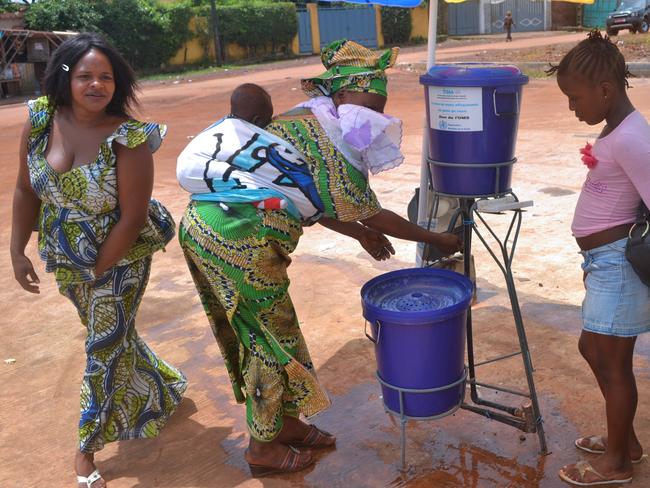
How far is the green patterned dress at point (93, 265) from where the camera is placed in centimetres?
275

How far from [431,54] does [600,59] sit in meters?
1.83

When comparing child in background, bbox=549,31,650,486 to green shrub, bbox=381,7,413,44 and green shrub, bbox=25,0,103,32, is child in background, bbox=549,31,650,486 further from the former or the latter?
green shrub, bbox=381,7,413,44

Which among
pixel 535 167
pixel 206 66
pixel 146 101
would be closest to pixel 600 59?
pixel 535 167

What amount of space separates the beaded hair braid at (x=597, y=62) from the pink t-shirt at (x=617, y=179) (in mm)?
149

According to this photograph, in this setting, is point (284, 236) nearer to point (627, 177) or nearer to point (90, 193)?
point (90, 193)

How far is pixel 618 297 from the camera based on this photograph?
2428mm

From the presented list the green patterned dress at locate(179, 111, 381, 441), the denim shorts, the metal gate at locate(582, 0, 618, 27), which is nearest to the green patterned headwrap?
the green patterned dress at locate(179, 111, 381, 441)

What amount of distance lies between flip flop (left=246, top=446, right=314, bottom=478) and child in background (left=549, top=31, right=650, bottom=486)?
3.41 feet

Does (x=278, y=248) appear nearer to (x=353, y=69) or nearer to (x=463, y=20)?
(x=353, y=69)

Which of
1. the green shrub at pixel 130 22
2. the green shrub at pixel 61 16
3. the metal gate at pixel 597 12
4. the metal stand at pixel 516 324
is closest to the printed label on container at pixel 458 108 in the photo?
the metal stand at pixel 516 324

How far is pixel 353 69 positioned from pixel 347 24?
32.1 metres

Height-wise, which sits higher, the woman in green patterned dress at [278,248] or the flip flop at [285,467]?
the woman in green patterned dress at [278,248]

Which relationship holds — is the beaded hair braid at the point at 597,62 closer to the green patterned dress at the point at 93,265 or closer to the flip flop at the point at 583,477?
the flip flop at the point at 583,477

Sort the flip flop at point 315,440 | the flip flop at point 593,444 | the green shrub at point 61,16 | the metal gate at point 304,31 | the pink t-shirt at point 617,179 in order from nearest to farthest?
the pink t-shirt at point 617,179
the flip flop at point 593,444
the flip flop at point 315,440
the green shrub at point 61,16
the metal gate at point 304,31
